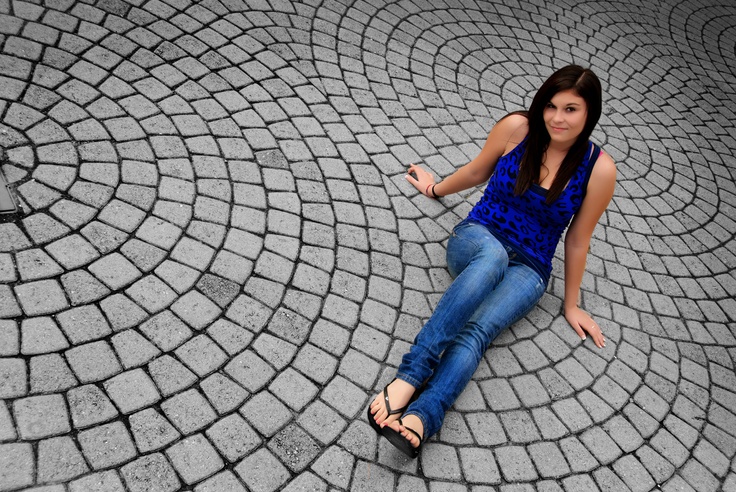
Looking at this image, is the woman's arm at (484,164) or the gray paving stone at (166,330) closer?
the gray paving stone at (166,330)

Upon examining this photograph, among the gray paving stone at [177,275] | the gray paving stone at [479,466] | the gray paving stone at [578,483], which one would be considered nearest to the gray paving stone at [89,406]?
the gray paving stone at [177,275]

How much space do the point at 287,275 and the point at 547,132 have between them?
5.63 ft

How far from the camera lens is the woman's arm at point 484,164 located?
3.51 m

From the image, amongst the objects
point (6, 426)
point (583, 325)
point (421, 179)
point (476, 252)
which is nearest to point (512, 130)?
point (476, 252)

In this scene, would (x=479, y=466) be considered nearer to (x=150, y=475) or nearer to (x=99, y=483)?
(x=150, y=475)

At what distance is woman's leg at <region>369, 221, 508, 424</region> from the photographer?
9.61ft

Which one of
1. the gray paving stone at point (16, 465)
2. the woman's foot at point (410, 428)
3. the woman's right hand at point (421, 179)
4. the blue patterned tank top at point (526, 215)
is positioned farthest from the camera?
the woman's right hand at point (421, 179)

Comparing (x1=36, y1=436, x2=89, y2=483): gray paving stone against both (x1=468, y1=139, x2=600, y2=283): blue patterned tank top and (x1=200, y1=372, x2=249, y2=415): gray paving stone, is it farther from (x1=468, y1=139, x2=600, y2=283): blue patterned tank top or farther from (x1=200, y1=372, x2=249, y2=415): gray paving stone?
(x1=468, y1=139, x2=600, y2=283): blue patterned tank top

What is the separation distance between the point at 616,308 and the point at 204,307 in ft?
8.80

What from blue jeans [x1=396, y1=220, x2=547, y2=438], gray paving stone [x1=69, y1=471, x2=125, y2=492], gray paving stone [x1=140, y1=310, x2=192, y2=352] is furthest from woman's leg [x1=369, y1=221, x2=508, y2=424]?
gray paving stone [x1=69, y1=471, x2=125, y2=492]

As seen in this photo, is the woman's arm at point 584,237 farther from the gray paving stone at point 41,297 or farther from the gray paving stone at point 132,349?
the gray paving stone at point 41,297

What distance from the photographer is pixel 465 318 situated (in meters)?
3.11

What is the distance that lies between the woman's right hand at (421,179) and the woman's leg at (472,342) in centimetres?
104

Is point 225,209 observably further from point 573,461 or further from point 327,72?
point 573,461
